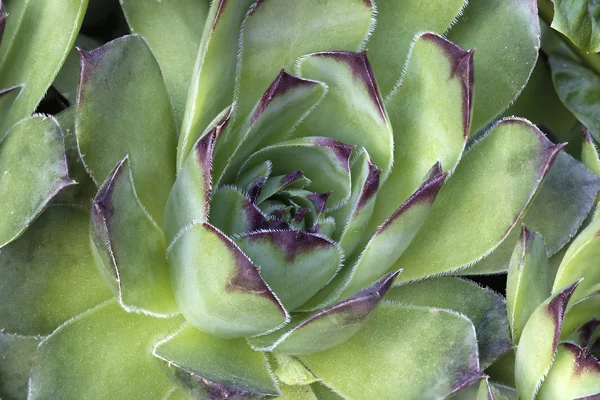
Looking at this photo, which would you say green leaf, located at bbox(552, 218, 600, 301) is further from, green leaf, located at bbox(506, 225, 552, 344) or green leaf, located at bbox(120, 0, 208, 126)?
green leaf, located at bbox(120, 0, 208, 126)

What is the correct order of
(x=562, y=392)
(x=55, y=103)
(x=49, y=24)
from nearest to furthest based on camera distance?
(x=562, y=392) → (x=49, y=24) → (x=55, y=103)

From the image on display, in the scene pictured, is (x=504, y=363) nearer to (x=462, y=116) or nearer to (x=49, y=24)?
(x=462, y=116)

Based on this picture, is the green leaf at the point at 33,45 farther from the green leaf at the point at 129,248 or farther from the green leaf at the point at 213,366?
the green leaf at the point at 213,366

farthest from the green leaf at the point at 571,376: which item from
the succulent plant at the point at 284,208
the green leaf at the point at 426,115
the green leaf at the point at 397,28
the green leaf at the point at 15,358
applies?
the green leaf at the point at 15,358

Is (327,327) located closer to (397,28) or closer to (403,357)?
(403,357)

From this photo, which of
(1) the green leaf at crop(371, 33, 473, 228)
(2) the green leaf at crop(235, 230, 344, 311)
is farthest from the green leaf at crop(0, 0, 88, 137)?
(1) the green leaf at crop(371, 33, 473, 228)

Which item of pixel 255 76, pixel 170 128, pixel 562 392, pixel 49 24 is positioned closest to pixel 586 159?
pixel 562 392

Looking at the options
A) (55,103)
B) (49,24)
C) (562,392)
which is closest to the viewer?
(562,392)
